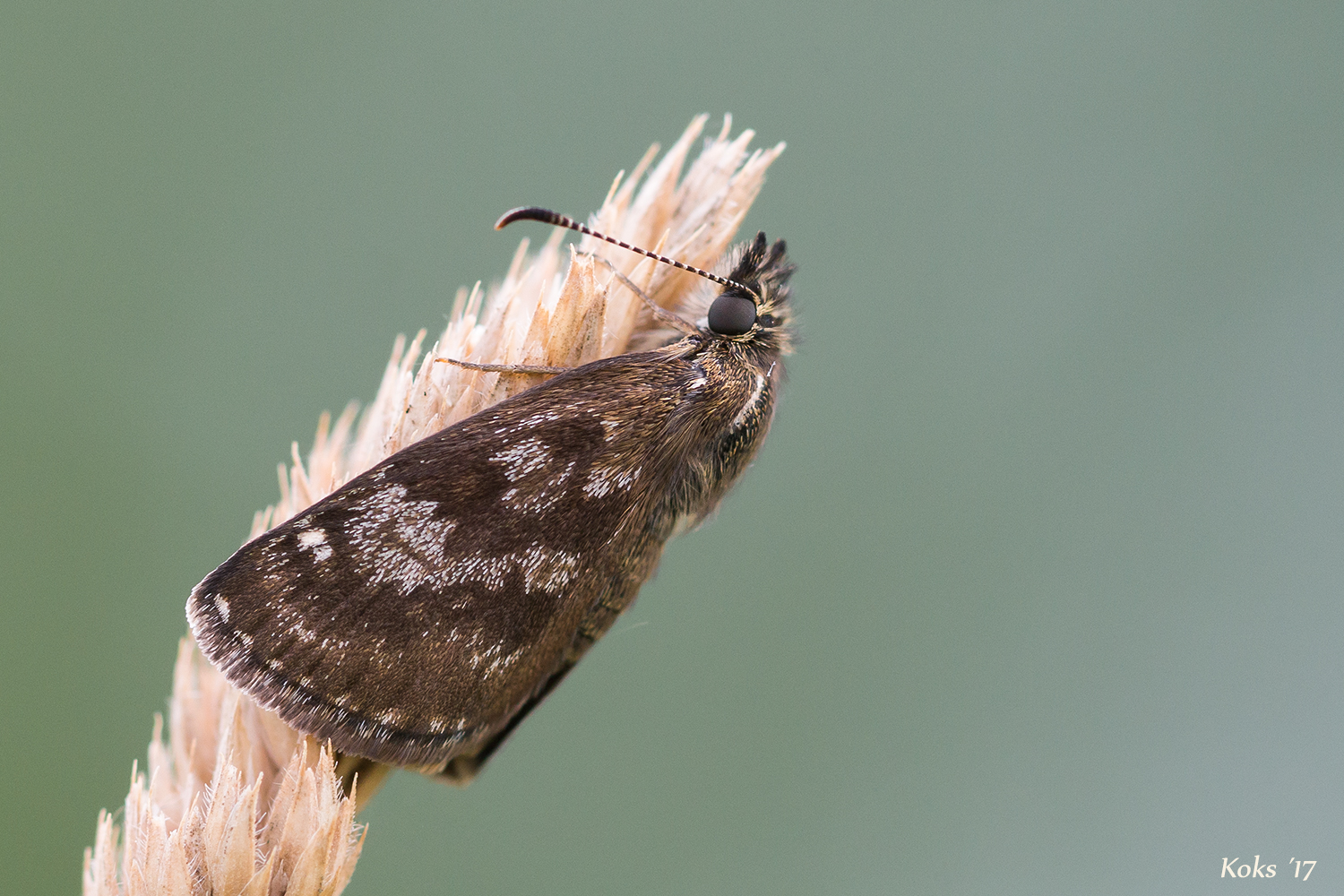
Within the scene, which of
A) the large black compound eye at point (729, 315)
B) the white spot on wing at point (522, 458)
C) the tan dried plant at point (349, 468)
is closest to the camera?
the tan dried plant at point (349, 468)

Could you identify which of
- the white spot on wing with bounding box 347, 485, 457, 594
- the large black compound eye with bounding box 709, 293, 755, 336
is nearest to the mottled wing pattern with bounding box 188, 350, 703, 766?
the white spot on wing with bounding box 347, 485, 457, 594

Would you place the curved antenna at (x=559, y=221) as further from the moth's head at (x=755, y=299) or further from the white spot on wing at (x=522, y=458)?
the white spot on wing at (x=522, y=458)

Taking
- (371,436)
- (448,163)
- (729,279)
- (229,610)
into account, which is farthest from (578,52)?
(229,610)

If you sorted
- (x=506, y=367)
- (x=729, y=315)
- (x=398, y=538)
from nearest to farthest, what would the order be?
(x=398, y=538) → (x=506, y=367) → (x=729, y=315)

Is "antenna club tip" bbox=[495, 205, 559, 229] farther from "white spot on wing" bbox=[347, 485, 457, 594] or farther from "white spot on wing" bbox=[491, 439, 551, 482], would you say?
"white spot on wing" bbox=[347, 485, 457, 594]

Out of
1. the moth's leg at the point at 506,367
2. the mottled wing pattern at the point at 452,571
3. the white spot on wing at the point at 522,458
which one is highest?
the moth's leg at the point at 506,367

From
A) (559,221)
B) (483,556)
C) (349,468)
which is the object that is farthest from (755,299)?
(349,468)

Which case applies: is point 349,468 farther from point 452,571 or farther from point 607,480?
point 607,480

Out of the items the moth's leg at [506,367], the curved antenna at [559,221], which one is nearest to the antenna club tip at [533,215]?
the curved antenna at [559,221]
